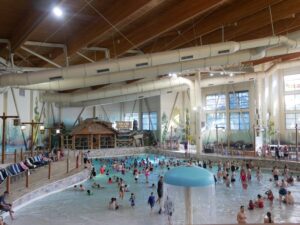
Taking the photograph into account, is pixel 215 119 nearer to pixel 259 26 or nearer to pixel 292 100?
pixel 292 100

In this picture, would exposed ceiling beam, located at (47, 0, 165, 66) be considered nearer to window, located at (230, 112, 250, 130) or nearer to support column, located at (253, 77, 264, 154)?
support column, located at (253, 77, 264, 154)

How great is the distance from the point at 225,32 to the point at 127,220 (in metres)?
9.89

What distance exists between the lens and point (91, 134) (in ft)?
111

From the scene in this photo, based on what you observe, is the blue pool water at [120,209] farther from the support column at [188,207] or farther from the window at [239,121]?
the window at [239,121]

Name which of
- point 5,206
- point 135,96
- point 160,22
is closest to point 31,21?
point 160,22

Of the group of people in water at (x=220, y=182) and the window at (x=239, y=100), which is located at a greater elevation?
the window at (x=239, y=100)

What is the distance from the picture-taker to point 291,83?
3098cm

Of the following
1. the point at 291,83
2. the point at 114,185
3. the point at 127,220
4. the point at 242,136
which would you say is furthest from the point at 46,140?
the point at 291,83

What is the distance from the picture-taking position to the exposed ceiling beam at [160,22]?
414 inches

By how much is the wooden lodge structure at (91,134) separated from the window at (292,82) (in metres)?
18.3

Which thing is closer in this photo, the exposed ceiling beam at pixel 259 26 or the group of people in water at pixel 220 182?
the group of people in water at pixel 220 182

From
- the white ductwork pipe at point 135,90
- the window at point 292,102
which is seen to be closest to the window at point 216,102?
the window at point 292,102

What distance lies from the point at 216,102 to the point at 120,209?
25.8 meters

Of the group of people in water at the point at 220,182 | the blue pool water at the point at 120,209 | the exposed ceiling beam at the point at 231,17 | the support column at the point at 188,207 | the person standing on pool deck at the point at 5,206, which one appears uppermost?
the exposed ceiling beam at the point at 231,17
